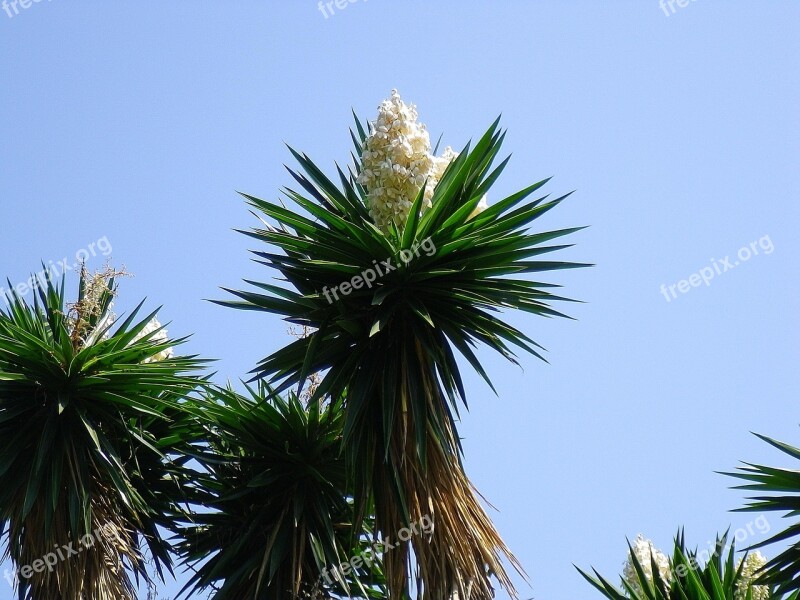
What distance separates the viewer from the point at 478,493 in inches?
206

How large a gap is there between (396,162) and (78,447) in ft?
7.61

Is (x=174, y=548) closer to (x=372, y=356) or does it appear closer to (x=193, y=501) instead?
(x=193, y=501)

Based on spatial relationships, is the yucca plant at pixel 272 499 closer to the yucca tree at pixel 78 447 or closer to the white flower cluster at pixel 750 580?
the yucca tree at pixel 78 447

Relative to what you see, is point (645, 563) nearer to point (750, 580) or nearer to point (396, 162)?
point (750, 580)

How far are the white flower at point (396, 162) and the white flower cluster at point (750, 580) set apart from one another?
288 centimetres

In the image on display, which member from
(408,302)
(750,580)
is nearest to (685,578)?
(750,580)

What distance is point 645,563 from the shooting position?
21.4 ft

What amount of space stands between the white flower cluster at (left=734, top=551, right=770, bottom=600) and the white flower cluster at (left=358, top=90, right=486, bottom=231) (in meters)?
2.88

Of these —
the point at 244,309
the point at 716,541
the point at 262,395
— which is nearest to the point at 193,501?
the point at 262,395

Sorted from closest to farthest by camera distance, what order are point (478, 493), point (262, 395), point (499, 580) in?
point (499, 580)
point (478, 493)
point (262, 395)

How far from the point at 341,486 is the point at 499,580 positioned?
1368mm

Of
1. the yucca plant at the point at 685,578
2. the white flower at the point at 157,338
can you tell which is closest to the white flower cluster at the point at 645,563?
the yucca plant at the point at 685,578

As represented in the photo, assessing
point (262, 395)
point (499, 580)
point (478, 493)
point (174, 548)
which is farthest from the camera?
point (262, 395)

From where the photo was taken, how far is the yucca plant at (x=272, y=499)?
5.71 m
